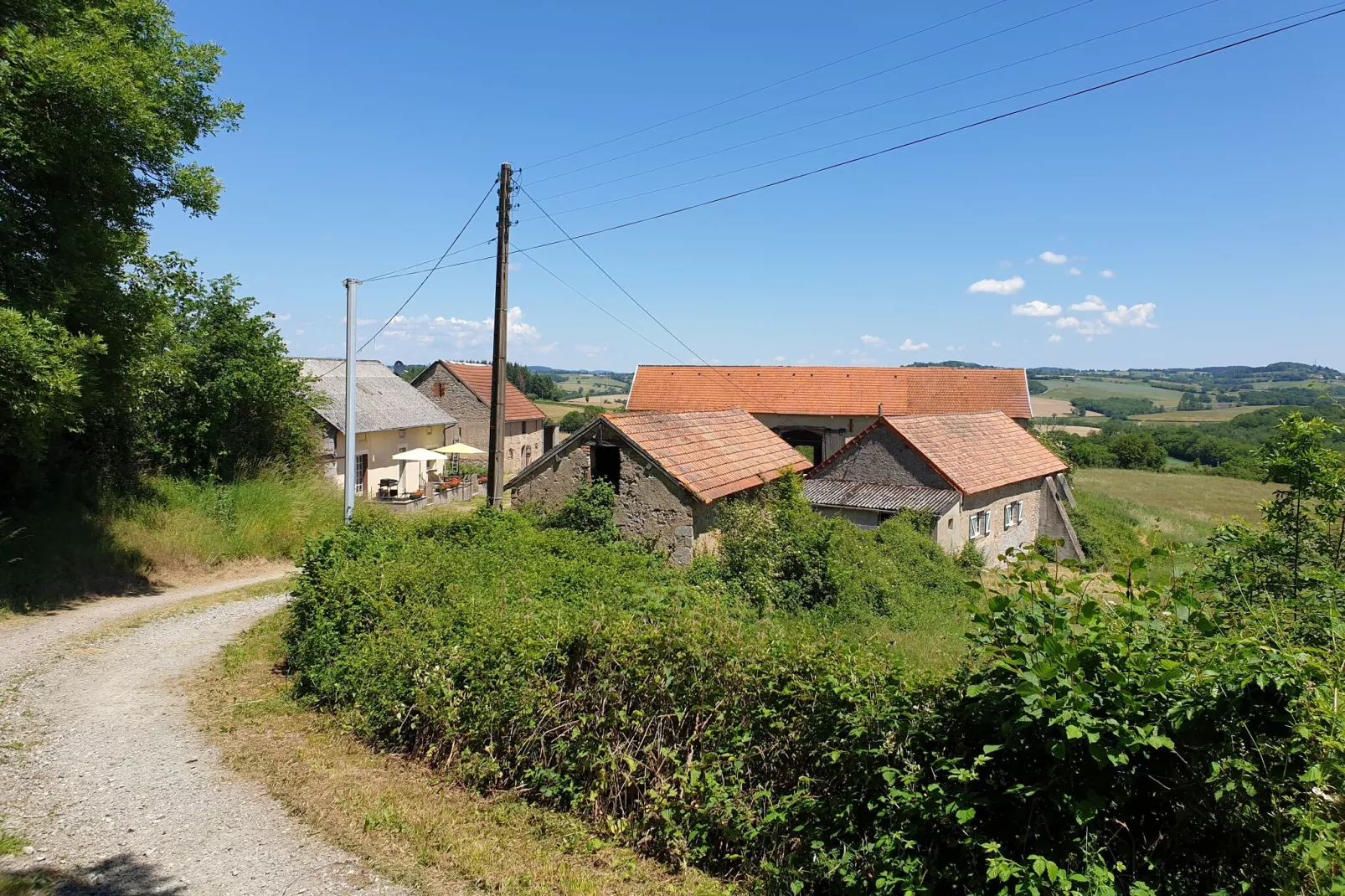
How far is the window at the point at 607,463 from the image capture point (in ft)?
57.2

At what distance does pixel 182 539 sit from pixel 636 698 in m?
14.3

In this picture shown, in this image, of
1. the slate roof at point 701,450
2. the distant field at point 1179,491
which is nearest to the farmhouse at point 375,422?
the slate roof at point 701,450

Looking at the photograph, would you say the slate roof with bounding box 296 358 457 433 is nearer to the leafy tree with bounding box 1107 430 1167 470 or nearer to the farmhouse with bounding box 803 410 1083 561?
the farmhouse with bounding box 803 410 1083 561

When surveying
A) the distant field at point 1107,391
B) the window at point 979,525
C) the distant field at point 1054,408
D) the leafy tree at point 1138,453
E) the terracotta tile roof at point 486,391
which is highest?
the distant field at point 1107,391

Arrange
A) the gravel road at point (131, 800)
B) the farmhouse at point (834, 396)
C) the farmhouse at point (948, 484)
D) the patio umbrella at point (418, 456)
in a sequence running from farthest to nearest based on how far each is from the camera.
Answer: the farmhouse at point (834, 396)
the patio umbrella at point (418, 456)
the farmhouse at point (948, 484)
the gravel road at point (131, 800)

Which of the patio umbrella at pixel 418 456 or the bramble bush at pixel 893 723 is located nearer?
the bramble bush at pixel 893 723

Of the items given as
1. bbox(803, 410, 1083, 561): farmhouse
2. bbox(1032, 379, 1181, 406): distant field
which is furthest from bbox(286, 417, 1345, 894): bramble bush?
bbox(1032, 379, 1181, 406): distant field

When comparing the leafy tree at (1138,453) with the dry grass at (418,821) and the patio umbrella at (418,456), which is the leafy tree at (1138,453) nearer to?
the patio umbrella at (418,456)

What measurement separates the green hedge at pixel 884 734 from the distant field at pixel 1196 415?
302 feet

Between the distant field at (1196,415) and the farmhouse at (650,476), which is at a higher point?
the distant field at (1196,415)

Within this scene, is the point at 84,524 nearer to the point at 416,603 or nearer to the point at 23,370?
the point at 23,370

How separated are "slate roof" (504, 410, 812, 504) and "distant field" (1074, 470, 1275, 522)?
2585 cm

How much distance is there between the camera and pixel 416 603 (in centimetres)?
883

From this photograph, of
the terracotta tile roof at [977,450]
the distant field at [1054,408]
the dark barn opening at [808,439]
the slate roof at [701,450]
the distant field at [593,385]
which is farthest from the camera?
the distant field at [593,385]
